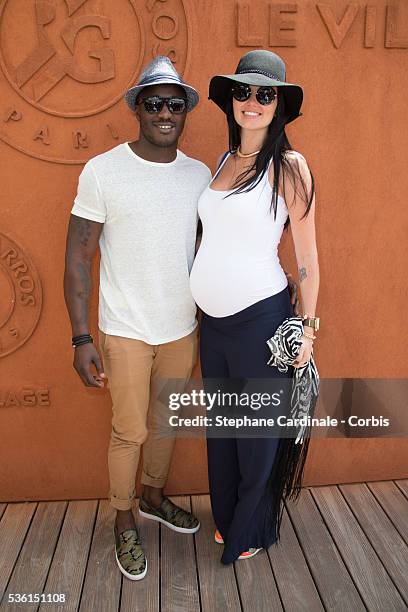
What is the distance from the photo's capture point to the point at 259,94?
201cm

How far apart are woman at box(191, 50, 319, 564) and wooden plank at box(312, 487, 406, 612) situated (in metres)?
0.47

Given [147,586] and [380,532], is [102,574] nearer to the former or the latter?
[147,586]

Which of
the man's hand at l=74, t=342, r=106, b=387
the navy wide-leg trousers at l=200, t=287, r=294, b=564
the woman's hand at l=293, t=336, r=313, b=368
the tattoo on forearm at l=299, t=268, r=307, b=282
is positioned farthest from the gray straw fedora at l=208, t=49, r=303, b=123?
the man's hand at l=74, t=342, r=106, b=387

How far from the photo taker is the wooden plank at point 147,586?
7.16ft

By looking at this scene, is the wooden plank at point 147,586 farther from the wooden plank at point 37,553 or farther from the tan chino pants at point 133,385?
the wooden plank at point 37,553

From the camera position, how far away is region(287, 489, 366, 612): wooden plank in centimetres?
220

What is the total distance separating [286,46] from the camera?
2480 mm

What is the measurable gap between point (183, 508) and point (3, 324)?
1.35 meters

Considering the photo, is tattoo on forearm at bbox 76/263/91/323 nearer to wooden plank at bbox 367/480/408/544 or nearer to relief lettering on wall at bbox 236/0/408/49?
relief lettering on wall at bbox 236/0/408/49

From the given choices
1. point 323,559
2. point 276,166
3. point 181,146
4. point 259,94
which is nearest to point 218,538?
point 323,559

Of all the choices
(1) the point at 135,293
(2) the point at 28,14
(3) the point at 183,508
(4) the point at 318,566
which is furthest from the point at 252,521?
(2) the point at 28,14

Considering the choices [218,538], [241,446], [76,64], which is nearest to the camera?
[241,446]

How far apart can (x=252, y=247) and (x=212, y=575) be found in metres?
1.46

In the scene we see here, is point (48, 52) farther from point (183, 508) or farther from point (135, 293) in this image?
point (183, 508)
